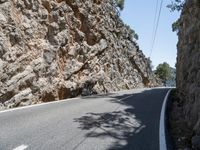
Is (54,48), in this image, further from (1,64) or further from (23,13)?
(1,64)

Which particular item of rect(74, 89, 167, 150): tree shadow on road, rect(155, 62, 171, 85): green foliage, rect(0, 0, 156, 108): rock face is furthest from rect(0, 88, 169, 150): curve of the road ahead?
rect(155, 62, 171, 85): green foliage

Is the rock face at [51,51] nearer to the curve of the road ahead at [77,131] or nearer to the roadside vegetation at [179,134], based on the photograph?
the curve of the road ahead at [77,131]

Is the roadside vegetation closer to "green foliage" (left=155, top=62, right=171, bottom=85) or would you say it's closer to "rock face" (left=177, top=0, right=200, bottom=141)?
"rock face" (left=177, top=0, right=200, bottom=141)

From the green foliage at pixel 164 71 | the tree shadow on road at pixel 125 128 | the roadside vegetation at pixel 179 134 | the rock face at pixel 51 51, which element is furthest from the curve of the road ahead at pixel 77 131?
the green foliage at pixel 164 71

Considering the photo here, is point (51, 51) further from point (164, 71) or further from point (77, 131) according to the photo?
point (164, 71)

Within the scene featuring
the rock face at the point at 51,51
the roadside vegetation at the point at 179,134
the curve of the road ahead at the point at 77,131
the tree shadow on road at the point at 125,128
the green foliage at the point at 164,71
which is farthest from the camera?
the green foliage at the point at 164,71

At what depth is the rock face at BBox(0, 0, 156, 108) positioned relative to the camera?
17281 millimetres

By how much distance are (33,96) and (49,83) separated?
2.33 m

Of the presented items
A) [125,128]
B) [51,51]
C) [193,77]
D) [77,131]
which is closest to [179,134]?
[125,128]

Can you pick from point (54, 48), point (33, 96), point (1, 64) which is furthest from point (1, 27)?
point (54, 48)

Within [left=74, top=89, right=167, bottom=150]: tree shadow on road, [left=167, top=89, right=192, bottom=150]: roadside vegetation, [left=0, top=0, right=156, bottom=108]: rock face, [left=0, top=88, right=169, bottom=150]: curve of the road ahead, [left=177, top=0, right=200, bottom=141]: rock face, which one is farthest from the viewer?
[left=0, top=0, right=156, bottom=108]: rock face

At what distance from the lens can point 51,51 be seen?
21.7 meters

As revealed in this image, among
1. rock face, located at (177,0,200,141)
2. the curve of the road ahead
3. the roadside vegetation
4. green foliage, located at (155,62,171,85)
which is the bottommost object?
the roadside vegetation

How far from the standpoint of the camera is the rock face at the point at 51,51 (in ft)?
56.7
